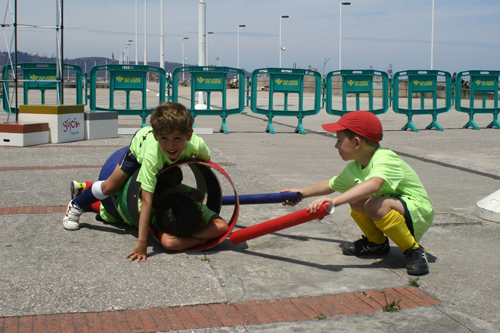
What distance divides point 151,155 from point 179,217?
487 millimetres

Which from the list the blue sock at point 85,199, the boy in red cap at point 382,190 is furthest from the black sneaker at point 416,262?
the blue sock at point 85,199

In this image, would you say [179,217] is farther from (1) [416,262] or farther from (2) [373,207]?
(1) [416,262]

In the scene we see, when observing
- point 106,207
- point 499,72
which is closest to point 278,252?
point 106,207

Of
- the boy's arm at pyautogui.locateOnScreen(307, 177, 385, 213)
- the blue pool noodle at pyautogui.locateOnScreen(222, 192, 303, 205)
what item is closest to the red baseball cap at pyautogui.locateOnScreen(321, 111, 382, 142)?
the boy's arm at pyautogui.locateOnScreen(307, 177, 385, 213)

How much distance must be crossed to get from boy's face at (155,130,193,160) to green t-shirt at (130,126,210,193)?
9cm

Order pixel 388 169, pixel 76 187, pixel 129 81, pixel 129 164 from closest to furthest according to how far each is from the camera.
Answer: pixel 388 169 → pixel 129 164 → pixel 76 187 → pixel 129 81

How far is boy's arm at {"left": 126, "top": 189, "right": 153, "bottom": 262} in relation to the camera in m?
3.63

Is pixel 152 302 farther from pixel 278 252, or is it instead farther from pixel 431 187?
pixel 431 187

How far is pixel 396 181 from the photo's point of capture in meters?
3.39

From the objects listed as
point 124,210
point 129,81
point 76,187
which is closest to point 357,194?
point 124,210

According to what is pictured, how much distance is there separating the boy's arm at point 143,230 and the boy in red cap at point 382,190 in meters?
1.15

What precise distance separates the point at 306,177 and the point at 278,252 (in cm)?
282

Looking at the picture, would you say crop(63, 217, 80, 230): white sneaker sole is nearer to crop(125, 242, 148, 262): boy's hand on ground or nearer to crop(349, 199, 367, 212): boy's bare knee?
crop(125, 242, 148, 262): boy's hand on ground

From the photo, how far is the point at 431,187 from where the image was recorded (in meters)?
6.14
